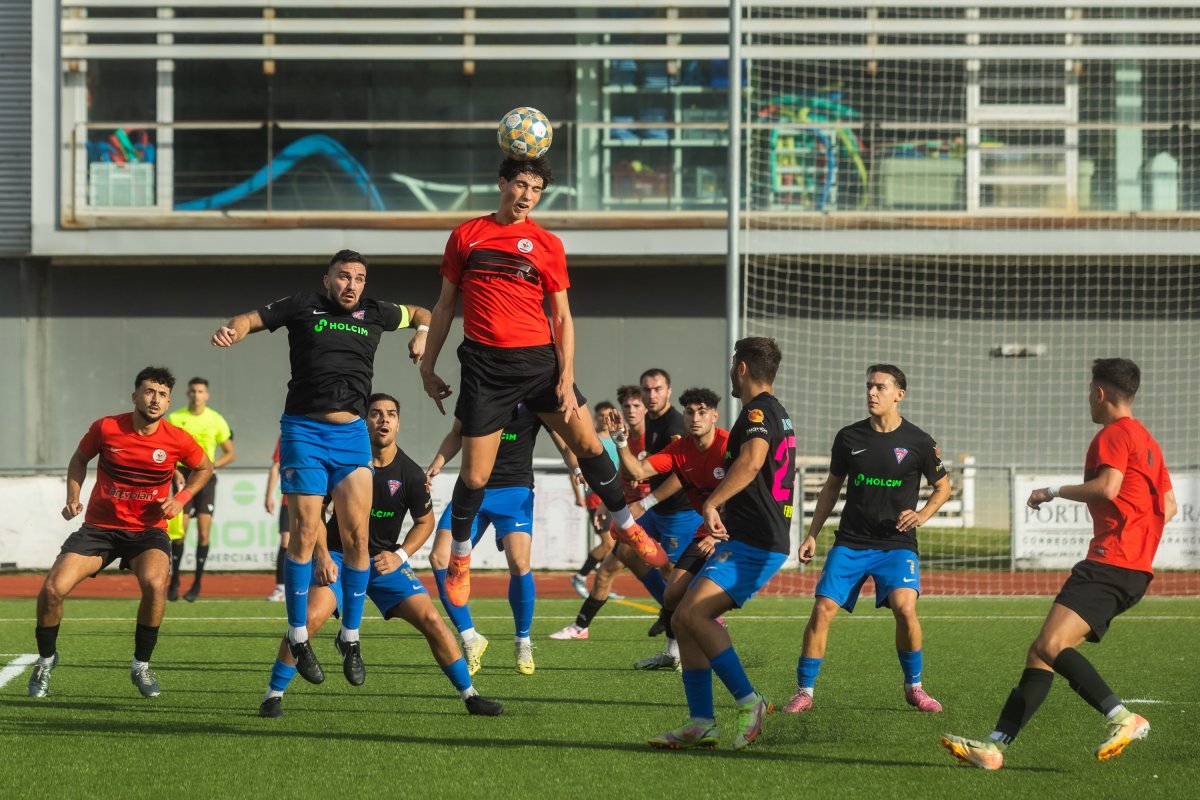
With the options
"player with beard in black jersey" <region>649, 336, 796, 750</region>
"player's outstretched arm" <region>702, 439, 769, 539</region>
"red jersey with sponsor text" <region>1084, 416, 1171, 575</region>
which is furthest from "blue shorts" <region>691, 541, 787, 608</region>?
"red jersey with sponsor text" <region>1084, 416, 1171, 575</region>

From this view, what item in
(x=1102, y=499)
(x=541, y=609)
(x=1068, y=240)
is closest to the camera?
(x=1102, y=499)

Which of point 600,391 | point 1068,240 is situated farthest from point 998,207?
point 600,391

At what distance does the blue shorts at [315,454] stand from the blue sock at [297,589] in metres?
0.41

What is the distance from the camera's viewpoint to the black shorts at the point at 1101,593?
6.48 m

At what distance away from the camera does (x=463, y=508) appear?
825 centimetres

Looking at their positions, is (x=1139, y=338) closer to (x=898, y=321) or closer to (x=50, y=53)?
(x=898, y=321)

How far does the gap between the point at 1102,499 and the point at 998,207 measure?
15925 mm

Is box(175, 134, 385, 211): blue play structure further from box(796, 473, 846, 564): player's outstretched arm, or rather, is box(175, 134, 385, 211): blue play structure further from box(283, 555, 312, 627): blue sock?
box(283, 555, 312, 627): blue sock

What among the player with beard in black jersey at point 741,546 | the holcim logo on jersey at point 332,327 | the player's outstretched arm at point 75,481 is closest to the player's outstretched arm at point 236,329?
the holcim logo on jersey at point 332,327

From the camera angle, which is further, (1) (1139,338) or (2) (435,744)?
(1) (1139,338)

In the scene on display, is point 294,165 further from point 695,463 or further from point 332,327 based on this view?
point 332,327

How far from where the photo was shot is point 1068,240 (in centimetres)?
2125

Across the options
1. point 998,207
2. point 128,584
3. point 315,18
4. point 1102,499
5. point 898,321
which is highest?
point 315,18

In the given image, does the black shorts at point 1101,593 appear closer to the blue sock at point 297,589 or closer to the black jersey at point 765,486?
the black jersey at point 765,486
